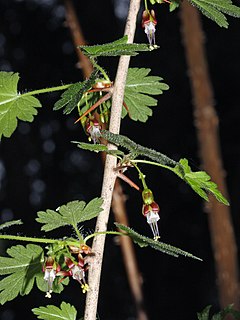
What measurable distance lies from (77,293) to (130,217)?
2.28ft

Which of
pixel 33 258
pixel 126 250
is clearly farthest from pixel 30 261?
pixel 126 250

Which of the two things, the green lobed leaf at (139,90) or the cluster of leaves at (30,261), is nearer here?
the cluster of leaves at (30,261)

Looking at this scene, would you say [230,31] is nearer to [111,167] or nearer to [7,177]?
[7,177]

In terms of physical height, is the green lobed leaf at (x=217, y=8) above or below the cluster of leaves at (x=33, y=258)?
above

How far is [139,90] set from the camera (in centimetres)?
76

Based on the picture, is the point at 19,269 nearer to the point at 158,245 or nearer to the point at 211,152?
the point at 158,245

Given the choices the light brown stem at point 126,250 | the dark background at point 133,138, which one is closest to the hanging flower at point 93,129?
the light brown stem at point 126,250

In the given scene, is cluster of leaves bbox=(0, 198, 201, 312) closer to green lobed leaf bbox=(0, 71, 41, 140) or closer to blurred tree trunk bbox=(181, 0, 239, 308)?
green lobed leaf bbox=(0, 71, 41, 140)

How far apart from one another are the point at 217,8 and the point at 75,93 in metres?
0.17

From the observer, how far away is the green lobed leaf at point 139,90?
75 centimetres

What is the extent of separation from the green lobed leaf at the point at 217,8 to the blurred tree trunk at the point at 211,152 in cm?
145

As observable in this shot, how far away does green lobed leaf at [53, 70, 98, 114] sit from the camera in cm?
56

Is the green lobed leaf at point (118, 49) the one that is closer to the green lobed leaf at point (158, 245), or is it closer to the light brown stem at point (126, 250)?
the green lobed leaf at point (158, 245)

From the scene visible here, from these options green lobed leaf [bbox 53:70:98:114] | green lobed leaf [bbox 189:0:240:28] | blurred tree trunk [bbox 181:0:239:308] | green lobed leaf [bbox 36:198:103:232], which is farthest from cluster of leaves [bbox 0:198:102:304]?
blurred tree trunk [bbox 181:0:239:308]
